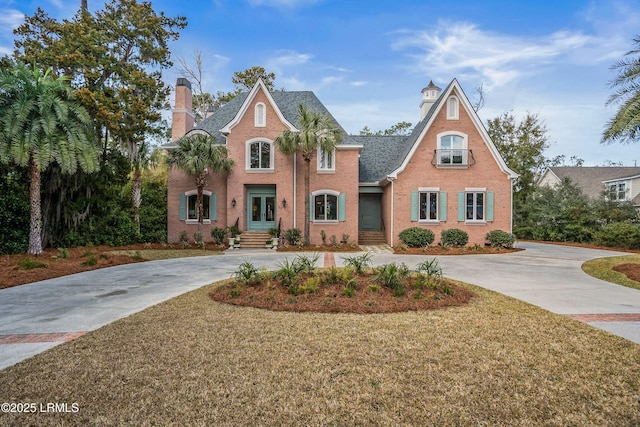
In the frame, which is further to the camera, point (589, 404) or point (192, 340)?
point (192, 340)

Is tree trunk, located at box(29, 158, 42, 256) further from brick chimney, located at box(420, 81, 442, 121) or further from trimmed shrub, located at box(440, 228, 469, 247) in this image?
brick chimney, located at box(420, 81, 442, 121)

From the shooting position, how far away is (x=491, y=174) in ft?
64.5

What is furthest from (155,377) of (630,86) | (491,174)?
(491,174)

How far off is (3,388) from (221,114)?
69.1 feet

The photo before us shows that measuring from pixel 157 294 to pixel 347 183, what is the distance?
13.9 metres

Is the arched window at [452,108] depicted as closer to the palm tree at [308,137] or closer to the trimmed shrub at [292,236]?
the palm tree at [308,137]

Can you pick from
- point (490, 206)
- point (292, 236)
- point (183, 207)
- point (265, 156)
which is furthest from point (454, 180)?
point (183, 207)

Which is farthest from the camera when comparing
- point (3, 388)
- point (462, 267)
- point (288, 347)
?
point (462, 267)

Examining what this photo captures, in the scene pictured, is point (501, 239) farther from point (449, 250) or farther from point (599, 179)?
point (599, 179)

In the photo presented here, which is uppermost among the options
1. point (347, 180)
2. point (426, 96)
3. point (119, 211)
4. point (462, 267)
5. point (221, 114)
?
point (426, 96)

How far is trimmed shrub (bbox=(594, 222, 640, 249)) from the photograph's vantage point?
19.5 meters

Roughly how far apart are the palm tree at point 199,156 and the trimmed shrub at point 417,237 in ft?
35.7

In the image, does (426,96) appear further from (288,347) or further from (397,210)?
(288,347)

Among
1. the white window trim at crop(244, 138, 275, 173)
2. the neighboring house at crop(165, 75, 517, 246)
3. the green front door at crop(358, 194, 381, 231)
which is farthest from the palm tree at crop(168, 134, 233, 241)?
the green front door at crop(358, 194, 381, 231)
